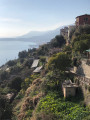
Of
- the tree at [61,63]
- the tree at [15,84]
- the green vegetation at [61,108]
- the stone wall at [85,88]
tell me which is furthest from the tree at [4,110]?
the tree at [15,84]

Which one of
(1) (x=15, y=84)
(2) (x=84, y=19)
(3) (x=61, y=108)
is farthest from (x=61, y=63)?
(2) (x=84, y=19)

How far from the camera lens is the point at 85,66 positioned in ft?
45.3

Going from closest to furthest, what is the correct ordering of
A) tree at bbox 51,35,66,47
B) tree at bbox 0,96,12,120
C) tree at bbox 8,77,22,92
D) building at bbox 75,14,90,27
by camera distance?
1. tree at bbox 0,96,12,120
2. tree at bbox 8,77,22,92
3. building at bbox 75,14,90,27
4. tree at bbox 51,35,66,47

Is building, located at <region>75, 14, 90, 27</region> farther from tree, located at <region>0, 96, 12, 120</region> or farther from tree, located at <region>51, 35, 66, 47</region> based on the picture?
tree, located at <region>0, 96, 12, 120</region>

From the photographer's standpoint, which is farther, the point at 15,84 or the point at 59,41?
the point at 59,41

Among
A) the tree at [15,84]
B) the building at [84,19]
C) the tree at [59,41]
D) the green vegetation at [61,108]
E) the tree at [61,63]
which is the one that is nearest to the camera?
the green vegetation at [61,108]

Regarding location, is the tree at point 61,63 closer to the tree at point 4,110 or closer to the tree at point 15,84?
the tree at point 4,110

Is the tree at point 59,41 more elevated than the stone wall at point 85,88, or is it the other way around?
the tree at point 59,41

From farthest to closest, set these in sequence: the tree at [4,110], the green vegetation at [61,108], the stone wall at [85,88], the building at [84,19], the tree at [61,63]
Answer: the building at [84,19] < the tree at [61,63] < the tree at [4,110] < the stone wall at [85,88] < the green vegetation at [61,108]

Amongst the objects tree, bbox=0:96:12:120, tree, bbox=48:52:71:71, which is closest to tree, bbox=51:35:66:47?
tree, bbox=48:52:71:71

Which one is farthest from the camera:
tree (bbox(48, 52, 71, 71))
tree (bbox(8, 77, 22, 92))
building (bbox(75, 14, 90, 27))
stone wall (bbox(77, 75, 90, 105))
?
building (bbox(75, 14, 90, 27))

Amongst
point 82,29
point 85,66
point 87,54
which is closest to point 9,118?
point 85,66

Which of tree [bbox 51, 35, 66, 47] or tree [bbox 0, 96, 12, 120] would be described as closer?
tree [bbox 0, 96, 12, 120]

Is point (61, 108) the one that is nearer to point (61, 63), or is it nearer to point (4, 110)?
point (4, 110)
